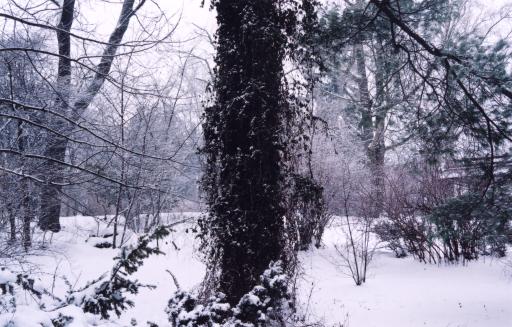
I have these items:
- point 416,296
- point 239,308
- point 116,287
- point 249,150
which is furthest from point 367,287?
point 116,287

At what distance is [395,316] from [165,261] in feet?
17.7

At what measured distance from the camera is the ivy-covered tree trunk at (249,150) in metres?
4.47

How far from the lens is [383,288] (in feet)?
24.4

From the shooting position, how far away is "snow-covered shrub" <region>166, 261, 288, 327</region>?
110 inches

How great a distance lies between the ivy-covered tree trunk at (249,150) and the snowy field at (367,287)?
0.71 meters

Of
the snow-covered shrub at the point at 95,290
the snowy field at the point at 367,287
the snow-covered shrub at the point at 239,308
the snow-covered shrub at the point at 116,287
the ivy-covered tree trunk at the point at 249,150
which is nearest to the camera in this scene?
the snow-covered shrub at the point at 95,290

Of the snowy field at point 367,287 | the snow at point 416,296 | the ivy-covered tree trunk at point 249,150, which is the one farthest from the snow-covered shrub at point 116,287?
the snow at point 416,296

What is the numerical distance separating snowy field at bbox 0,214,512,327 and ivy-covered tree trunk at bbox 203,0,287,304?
713 mm

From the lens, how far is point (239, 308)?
9.90 ft

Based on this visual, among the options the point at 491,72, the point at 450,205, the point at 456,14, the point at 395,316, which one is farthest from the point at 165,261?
the point at 456,14

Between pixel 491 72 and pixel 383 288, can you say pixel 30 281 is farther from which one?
pixel 383 288

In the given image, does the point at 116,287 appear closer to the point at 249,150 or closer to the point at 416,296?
the point at 249,150

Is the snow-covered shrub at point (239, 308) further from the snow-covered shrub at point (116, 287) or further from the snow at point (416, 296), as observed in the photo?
the snow at point (416, 296)

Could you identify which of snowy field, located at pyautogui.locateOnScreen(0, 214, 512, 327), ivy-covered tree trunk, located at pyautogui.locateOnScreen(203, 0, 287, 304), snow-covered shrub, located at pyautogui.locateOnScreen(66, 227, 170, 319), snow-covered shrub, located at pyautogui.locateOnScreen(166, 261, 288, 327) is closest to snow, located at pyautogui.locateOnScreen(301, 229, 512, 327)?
snowy field, located at pyautogui.locateOnScreen(0, 214, 512, 327)
